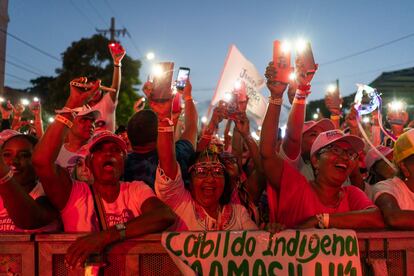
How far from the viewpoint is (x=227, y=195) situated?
333 cm

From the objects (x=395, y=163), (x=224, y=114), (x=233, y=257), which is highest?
(x=224, y=114)

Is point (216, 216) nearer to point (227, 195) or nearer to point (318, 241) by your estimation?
point (227, 195)

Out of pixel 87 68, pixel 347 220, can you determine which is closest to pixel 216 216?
pixel 347 220

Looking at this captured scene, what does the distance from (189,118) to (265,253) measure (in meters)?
2.60

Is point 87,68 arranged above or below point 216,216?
above

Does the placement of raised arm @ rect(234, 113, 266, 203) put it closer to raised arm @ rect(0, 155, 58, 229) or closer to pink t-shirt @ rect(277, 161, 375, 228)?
pink t-shirt @ rect(277, 161, 375, 228)

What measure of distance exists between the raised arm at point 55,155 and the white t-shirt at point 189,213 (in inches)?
24.8

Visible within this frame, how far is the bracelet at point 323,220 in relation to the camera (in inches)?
109

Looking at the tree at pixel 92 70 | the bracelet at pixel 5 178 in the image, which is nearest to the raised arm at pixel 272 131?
the bracelet at pixel 5 178

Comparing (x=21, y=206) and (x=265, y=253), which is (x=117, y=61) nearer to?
(x=21, y=206)

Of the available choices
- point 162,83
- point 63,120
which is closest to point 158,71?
point 162,83

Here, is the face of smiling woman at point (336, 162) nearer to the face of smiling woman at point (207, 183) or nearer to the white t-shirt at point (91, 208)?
the face of smiling woman at point (207, 183)

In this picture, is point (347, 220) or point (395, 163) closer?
point (347, 220)

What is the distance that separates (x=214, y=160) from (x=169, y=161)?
0.44 meters
